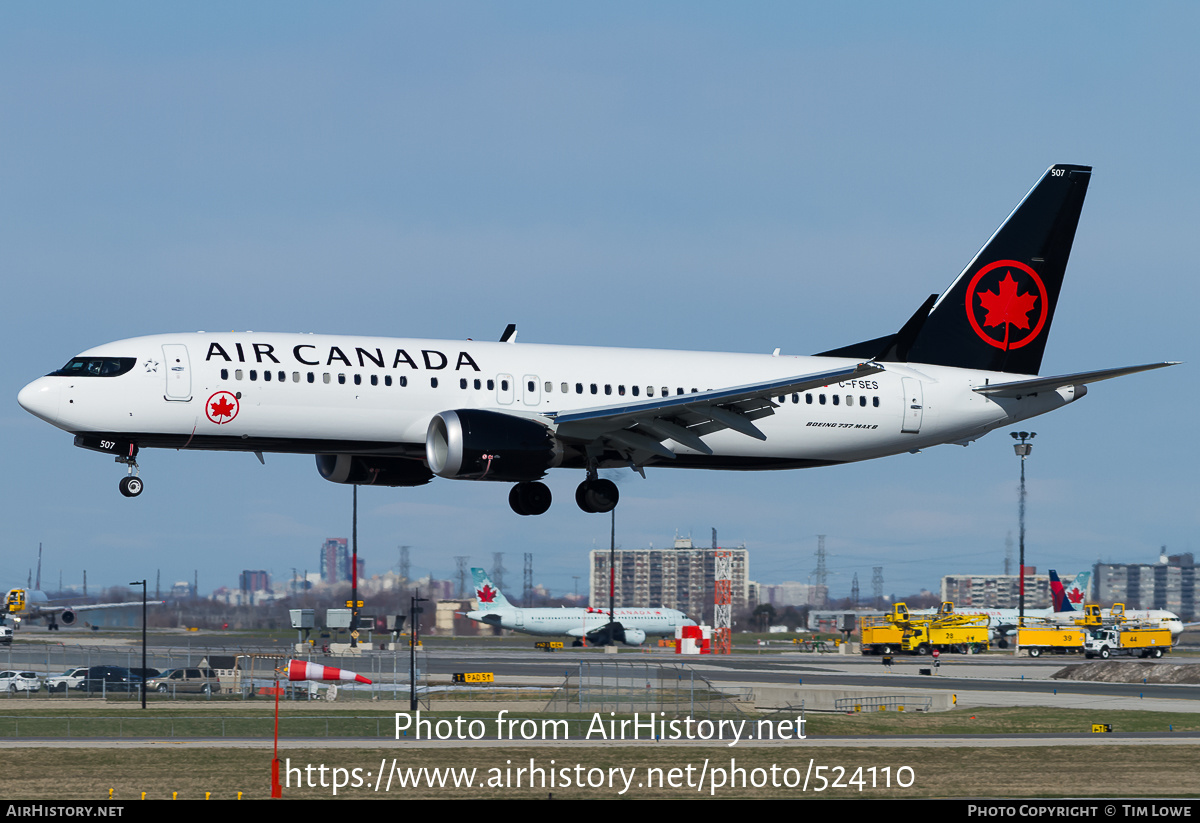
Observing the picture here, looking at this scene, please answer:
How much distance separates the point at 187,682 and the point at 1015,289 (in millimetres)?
48252

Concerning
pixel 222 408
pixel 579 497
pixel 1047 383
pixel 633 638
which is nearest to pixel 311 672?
pixel 579 497

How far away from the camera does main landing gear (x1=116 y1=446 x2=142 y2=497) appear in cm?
4497

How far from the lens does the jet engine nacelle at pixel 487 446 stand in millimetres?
44406

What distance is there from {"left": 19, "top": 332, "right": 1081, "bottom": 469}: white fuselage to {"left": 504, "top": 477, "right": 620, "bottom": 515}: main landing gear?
2301 mm

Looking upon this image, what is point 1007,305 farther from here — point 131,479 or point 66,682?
point 66,682

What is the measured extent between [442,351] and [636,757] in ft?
47.5

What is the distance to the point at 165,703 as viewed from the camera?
71.5 meters

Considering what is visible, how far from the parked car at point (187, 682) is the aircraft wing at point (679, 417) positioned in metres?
36.4

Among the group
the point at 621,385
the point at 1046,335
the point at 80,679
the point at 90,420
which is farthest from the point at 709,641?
the point at 90,420

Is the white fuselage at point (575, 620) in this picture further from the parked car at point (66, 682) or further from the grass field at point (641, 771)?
the grass field at point (641, 771)

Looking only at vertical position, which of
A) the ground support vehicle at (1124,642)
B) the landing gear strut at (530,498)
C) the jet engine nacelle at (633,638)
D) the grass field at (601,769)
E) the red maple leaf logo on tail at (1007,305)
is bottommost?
the jet engine nacelle at (633,638)

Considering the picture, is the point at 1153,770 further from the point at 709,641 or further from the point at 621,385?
the point at 709,641

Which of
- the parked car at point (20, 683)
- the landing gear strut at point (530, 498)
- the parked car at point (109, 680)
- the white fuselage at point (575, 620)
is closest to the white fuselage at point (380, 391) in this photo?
the landing gear strut at point (530, 498)

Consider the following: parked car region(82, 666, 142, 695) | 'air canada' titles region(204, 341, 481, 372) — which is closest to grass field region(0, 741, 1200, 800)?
'air canada' titles region(204, 341, 481, 372)
